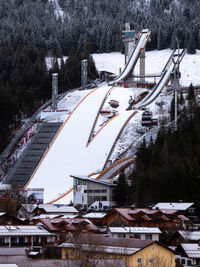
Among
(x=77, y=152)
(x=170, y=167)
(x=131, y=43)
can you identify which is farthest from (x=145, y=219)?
(x=131, y=43)

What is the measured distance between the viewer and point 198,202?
5038 centimetres

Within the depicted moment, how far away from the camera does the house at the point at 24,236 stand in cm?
3519

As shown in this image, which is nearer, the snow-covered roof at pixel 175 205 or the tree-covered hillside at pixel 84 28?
the snow-covered roof at pixel 175 205

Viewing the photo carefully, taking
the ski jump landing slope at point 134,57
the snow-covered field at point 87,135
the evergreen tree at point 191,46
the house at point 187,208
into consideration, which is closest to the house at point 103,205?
the snow-covered field at point 87,135

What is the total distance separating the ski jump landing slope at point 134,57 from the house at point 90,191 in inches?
1366

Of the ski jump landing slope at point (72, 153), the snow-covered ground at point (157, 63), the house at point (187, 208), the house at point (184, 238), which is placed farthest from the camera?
the snow-covered ground at point (157, 63)

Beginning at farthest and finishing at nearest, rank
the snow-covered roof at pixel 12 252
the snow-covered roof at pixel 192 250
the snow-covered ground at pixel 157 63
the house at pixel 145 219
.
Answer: the snow-covered ground at pixel 157 63 < the house at pixel 145 219 < the snow-covered roof at pixel 192 250 < the snow-covered roof at pixel 12 252

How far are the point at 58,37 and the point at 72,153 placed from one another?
50.2 metres

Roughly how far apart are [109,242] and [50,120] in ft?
151

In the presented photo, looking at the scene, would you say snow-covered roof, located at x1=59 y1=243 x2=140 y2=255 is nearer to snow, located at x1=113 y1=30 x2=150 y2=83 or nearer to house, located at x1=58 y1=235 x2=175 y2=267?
house, located at x1=58 y1=235 x2=175 y2=267

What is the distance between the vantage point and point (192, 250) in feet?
105

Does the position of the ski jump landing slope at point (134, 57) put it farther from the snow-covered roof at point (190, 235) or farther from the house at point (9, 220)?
the snow-covered roof at point (190, 235)

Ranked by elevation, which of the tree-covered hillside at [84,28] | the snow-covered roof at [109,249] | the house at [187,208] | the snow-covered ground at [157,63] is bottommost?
the house at [187,208]

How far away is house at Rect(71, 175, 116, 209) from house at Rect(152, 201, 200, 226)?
8.65 metres
